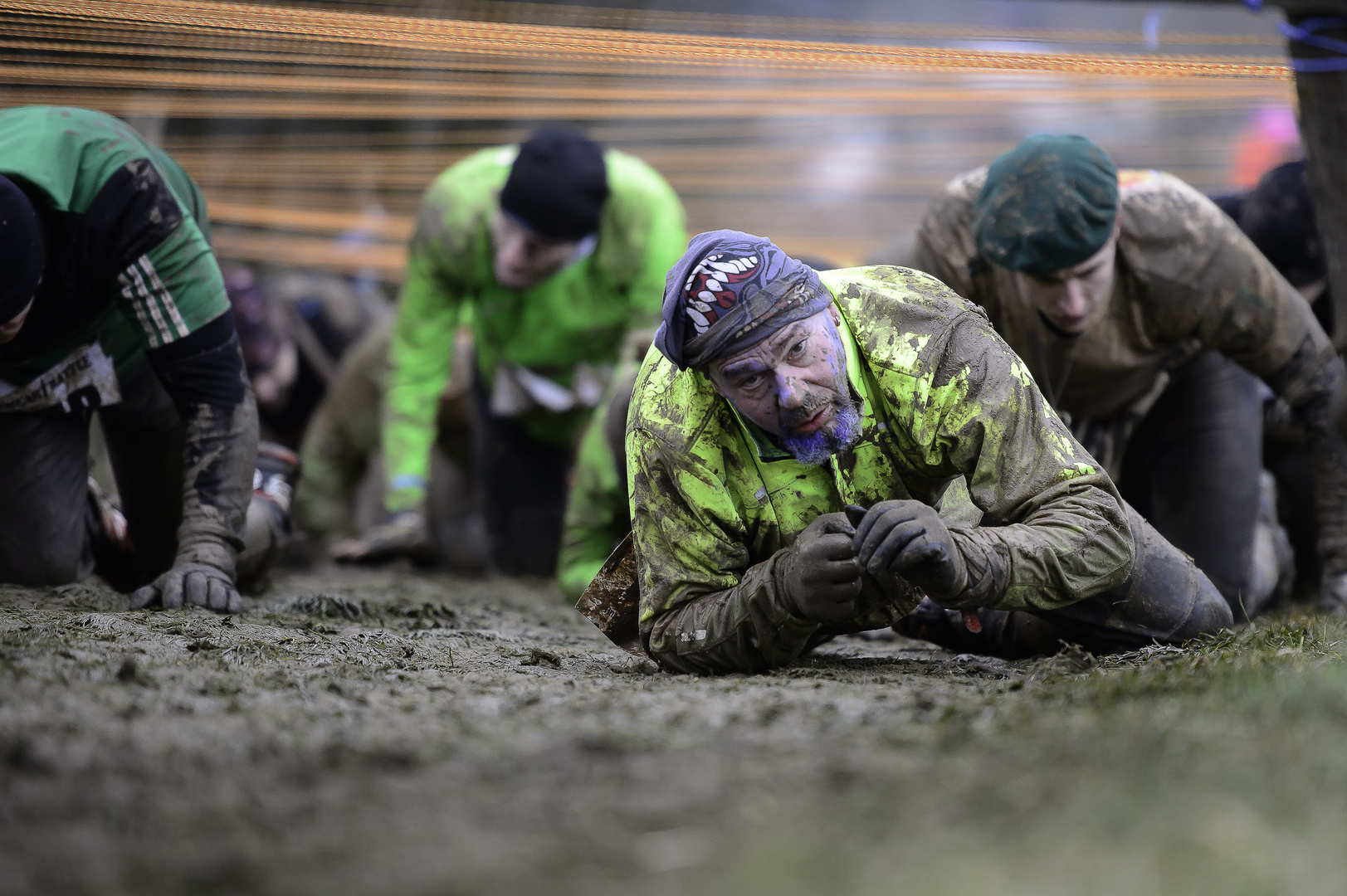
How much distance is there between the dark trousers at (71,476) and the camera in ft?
12.8

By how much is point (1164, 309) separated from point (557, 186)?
89.5 inches

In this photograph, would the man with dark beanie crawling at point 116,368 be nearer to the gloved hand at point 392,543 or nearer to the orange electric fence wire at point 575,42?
the orange electric fence wire at point 575,42

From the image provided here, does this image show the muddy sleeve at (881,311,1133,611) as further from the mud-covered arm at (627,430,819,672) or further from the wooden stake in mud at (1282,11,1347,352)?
the wooden stake in mud at (1282,11,1347,352)

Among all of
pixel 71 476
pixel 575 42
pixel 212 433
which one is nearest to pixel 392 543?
pixel 71 476

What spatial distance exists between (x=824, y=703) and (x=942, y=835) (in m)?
0.69

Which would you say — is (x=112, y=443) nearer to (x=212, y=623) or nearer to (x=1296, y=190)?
(x=212, y=623)

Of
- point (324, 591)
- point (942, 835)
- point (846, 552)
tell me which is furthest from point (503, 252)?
point (942, 835)

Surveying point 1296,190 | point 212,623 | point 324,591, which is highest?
point 1296,190

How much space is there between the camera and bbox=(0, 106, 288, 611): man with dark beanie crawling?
10.8 ft

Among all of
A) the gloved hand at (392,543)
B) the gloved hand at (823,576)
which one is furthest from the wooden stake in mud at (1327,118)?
the gloved hand at (392,543)

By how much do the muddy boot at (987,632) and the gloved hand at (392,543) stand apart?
2.57m

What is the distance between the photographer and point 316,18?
4488 millimetres

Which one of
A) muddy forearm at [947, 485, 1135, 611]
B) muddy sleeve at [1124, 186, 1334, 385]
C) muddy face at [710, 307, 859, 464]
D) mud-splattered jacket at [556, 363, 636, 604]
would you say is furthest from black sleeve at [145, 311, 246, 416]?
muddy sleeve at [1124, 186, 1334, 385]

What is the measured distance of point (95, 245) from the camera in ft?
10.9
